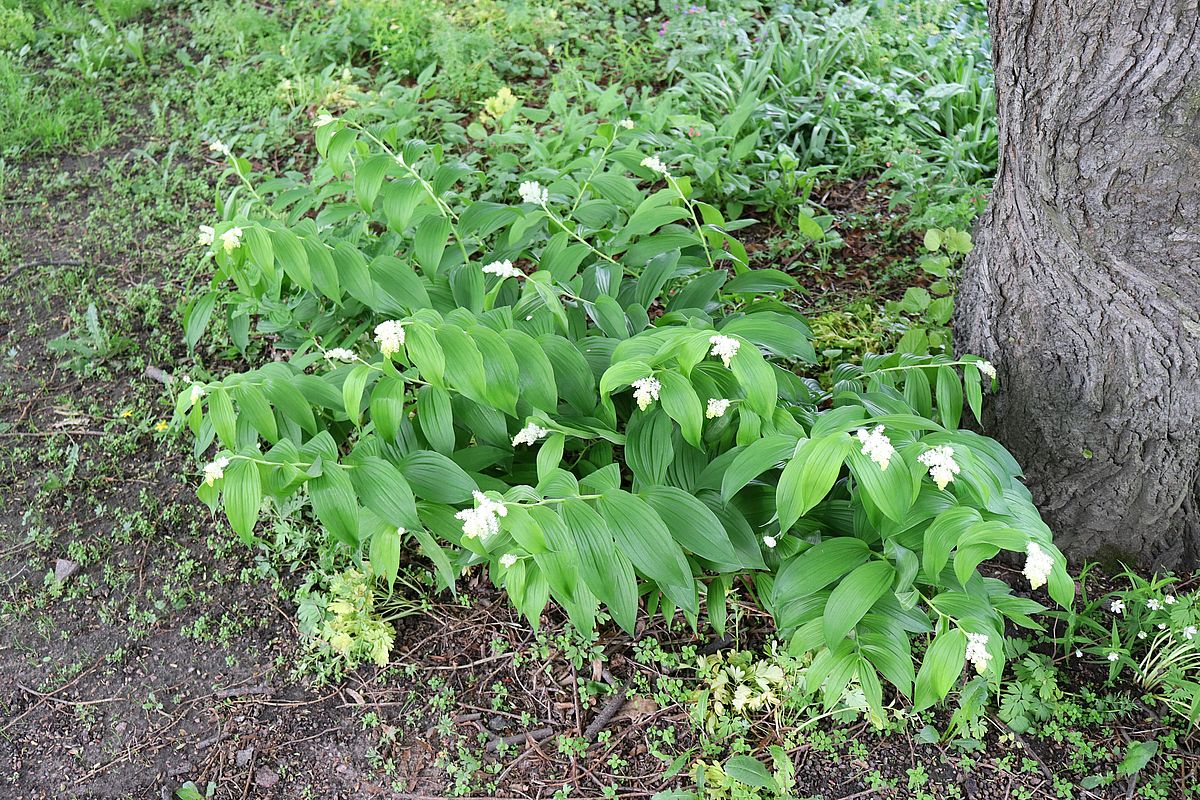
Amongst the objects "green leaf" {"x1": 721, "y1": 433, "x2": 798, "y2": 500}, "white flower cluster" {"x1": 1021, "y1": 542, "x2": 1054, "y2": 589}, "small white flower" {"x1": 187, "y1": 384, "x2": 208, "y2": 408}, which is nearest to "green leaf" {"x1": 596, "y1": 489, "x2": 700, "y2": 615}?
"green leaf" {"x1": 721, "y1": 433, "x2": 798, "y2": 500}

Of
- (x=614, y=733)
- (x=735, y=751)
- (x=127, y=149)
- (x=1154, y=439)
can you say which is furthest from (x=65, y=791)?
(x=127, y=149)

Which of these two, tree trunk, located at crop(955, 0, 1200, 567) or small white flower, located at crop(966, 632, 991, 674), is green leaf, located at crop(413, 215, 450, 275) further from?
small white flower, located at crop(966, 632, 991, 674)

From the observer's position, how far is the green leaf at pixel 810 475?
1.65 metres

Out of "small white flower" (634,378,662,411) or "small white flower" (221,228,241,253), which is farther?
"small white flower" (221,228,241,253)

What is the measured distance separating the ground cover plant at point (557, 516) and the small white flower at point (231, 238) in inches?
0.6

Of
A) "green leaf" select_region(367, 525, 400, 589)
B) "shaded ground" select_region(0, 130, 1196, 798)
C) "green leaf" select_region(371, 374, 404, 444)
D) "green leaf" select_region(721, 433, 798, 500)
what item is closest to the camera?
"green leaf" select_region(721, 433, 798, 500)

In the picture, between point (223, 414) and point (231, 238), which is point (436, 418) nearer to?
point (223, 414)

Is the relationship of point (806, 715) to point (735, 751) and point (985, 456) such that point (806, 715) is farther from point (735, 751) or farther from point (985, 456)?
point (985, 456)

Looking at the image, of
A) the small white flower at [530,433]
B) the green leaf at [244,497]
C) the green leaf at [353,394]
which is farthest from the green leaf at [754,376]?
the green leaf at [244,497]

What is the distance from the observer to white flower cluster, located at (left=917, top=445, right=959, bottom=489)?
159 centimetres

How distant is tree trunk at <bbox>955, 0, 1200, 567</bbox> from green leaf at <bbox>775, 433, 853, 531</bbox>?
916 mm

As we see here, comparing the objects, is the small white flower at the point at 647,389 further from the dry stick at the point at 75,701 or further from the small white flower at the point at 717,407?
the dry stick at the point at 75,701

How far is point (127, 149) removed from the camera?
14.8 feet

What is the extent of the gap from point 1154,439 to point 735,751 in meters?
1.32
